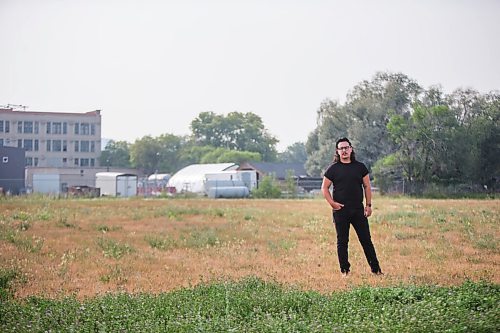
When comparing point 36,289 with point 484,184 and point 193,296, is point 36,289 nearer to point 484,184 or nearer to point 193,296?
point 193,296

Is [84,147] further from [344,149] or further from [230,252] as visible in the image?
→ [344,149]

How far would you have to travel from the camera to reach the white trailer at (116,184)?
1992 inches

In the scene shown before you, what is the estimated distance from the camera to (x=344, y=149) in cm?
880

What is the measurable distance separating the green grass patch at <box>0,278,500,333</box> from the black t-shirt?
6.94 ft

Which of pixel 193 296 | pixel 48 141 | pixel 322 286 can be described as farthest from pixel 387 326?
pixel 48 141

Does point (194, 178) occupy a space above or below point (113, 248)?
above

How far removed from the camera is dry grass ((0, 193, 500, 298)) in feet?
28.0

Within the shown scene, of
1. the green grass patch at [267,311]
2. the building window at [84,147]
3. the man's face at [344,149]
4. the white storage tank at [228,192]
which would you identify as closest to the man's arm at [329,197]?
the man's face at [344,149]

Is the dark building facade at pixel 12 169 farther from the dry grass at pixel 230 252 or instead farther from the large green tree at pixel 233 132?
the large green tree at pixel 233 132

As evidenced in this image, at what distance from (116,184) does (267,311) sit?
45.8 meters

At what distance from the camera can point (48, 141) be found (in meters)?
28.0

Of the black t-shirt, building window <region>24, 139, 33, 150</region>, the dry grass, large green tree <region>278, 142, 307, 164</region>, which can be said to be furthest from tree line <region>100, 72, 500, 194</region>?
large green tree <region>278, 142, 307, 164</region>

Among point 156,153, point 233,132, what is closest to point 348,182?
point 156,153

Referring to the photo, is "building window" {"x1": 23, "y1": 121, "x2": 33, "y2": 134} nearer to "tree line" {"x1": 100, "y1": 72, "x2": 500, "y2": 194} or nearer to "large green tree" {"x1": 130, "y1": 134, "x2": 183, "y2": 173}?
"tree line" {"x1": 100, "y1": 72, "x2": 500, "y2": 194}
